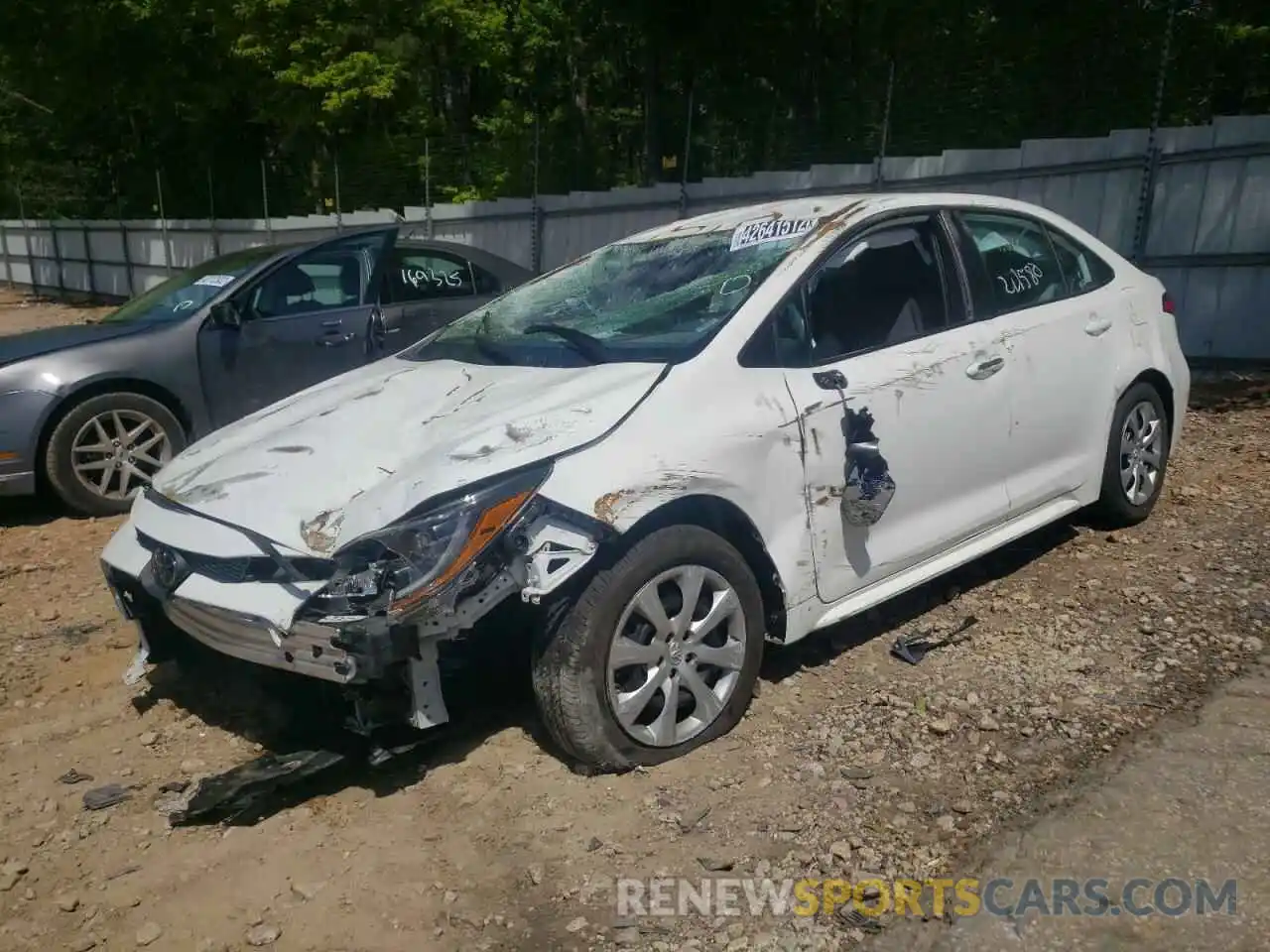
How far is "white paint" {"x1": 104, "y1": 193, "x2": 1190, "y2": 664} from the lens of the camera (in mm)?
2906

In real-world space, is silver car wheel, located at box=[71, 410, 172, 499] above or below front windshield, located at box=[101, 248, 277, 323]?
below

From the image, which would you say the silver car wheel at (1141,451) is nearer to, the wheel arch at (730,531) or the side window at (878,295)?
the side window at (878,295)

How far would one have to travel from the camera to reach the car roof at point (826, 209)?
147 inches

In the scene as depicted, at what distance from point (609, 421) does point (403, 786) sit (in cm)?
123

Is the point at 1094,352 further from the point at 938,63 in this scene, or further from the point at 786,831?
the point at 938,63

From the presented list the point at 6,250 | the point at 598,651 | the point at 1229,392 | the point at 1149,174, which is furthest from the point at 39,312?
the point at 598,651

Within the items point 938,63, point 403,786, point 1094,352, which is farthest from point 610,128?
point 403,786

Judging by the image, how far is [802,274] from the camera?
11.4ft

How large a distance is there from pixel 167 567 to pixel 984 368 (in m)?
2.84

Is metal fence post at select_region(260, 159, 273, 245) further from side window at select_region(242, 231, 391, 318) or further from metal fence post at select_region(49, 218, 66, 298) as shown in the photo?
side window at select_region(242, 231, 391, 318)

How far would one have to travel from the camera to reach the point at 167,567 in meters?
3.12

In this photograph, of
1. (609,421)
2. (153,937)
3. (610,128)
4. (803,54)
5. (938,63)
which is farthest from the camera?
(610,128)

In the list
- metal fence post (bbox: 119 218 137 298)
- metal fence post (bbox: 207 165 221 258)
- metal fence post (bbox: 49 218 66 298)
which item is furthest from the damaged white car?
metal fence post (bbox: 49 218 66 298)

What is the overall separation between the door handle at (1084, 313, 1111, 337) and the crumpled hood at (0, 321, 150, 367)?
4.96m
